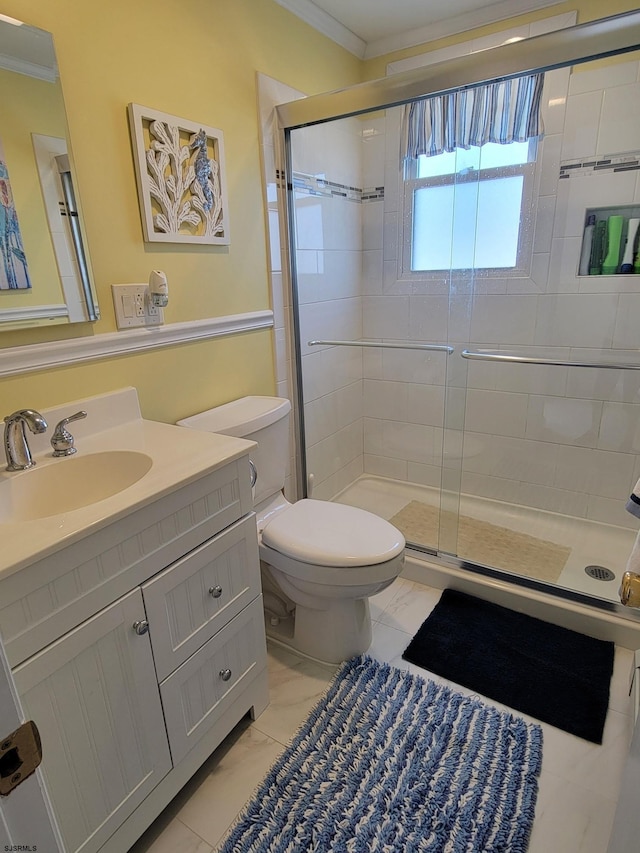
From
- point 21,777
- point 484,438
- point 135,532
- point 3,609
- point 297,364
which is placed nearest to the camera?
point 21,777

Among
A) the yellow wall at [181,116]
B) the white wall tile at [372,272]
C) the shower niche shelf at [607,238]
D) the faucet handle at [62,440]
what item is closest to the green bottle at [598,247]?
the shower niche shelf at [607,238]

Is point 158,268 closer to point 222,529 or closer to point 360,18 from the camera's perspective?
point 222,529

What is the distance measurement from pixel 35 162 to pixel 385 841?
1791 millimetres

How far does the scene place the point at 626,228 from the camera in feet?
6.64

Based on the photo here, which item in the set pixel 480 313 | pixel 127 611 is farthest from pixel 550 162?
pixel 127 611

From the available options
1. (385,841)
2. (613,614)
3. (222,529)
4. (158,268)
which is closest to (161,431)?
(222,529)

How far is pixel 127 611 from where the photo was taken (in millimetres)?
976

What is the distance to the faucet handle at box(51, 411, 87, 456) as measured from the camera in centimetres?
120

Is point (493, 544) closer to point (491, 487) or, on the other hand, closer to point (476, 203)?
point (491, 487)

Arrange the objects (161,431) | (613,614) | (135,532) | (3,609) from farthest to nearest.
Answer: (613,614) < (161,431) < (135,532) < (3,609)

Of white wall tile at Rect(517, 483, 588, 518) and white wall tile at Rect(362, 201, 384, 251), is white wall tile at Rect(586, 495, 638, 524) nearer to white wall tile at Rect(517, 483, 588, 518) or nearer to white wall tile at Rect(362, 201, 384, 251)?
white wall tile at Rect(517, 483, 588, 518)

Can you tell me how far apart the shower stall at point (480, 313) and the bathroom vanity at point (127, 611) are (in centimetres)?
106

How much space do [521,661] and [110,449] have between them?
4.83ft

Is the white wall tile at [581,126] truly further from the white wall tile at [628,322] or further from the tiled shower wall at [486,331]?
the white wall tile at [628,322]
